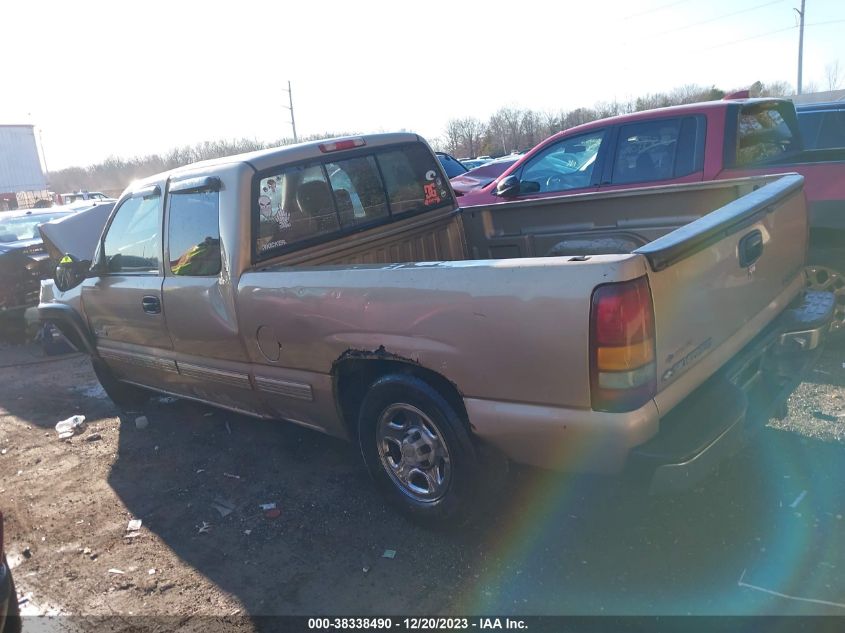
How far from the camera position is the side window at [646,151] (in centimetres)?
551

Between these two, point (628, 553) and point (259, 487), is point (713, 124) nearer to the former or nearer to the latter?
point (628, 553)

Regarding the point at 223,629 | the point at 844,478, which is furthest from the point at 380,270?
the point at 844,478

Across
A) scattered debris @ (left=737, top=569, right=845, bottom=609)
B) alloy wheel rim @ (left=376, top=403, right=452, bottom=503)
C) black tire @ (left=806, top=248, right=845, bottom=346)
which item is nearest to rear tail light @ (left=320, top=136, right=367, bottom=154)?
alloy wheel rim @ (left=376, top=403, right=452, bottom=503)

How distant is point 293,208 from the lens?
402 cm

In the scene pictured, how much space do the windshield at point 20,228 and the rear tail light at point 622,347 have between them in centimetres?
976

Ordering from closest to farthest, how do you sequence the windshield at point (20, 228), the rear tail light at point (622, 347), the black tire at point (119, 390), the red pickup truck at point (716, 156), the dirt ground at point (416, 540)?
the rear tail light at point (622, 347)
the dirt ground at point (416, 540)
the red pickup truck at point (716, 156)
the black tire at point (119, 390)
the windshield at point (20, 228)

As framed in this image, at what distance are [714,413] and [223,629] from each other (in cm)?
230

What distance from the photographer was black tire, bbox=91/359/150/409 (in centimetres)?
565

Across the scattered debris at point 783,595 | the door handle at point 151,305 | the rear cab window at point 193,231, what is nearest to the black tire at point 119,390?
the door handle at point 151,305

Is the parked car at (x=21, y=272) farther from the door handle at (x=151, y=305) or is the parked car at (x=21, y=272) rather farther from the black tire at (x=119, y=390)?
the door handle at (x=151, y=305)

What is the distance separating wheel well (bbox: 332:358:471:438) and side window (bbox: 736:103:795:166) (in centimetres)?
360

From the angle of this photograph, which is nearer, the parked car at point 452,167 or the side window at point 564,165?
the side window at point 564,165

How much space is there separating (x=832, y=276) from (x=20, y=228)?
10612 millimetres

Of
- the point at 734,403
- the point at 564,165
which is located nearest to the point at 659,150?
the point at 564,165
